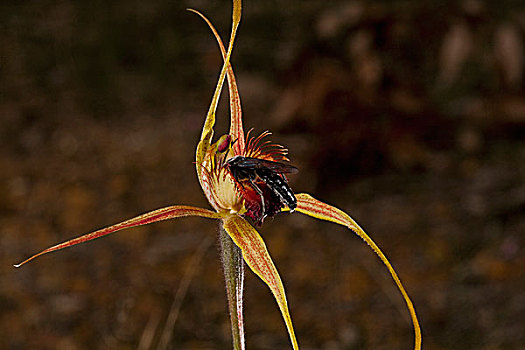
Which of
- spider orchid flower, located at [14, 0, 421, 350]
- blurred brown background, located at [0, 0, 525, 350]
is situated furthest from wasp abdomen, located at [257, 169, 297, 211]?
blurred brown background, located at [0, 0, 525, 350]

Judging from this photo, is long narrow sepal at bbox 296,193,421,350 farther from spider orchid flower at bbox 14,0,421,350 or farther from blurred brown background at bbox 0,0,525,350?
blurred brown background at bbox 0,0,525,350

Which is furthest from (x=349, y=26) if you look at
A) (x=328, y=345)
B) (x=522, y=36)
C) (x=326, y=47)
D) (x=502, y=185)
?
(x=328, y=345)

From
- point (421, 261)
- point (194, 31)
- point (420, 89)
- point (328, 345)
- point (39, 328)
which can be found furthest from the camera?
point (194, 31)

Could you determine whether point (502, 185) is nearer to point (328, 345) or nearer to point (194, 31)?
point (328, 345)

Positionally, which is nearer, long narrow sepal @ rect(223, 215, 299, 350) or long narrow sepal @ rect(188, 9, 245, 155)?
long narrow sepal @ rect(223, 215, 299, 350)

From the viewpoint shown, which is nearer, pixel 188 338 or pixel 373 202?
pixel 188 338

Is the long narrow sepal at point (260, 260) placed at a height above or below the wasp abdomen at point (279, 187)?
below

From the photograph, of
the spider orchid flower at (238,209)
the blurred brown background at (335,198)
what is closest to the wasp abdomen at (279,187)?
the spider orchid flower at (238,209)

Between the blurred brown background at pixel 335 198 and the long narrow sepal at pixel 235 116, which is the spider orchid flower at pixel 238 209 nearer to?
the long narrow sepal at pixel 235 116
